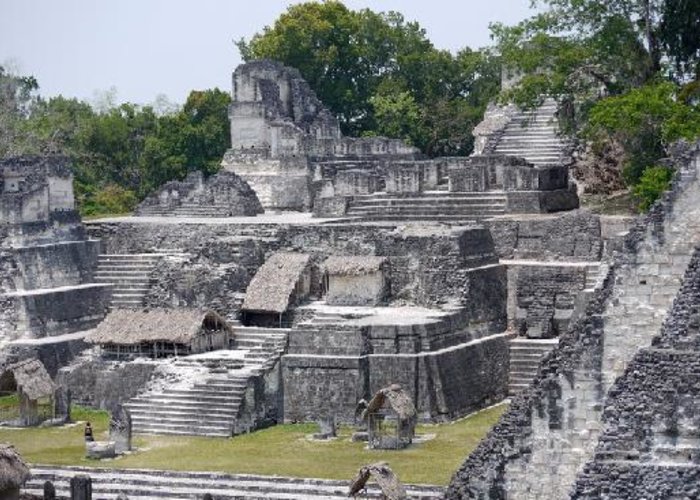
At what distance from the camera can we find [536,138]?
43.1 m

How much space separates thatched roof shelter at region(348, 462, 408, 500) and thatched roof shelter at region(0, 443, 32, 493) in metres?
4.33

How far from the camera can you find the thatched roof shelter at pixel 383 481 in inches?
959

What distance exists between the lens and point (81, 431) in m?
32.5

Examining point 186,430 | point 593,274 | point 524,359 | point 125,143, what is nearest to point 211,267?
point 186,430

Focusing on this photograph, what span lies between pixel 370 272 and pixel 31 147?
27576 mm

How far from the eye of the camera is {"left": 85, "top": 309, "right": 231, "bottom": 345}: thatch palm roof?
3369cm

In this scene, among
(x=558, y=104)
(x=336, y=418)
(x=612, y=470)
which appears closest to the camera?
(x=612, y=470)

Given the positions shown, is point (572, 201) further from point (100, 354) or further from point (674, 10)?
point (100, 354)

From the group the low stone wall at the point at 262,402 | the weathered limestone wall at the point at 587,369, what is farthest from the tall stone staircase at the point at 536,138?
the weathered limestone wall at the point at 587,369

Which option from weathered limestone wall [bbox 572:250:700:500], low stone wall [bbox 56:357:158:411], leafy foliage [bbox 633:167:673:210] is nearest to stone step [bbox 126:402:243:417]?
low stone wall [bbox 56:357:158:411]

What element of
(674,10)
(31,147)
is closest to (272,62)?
(31,147)

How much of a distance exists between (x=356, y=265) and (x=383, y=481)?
10429 millimetres

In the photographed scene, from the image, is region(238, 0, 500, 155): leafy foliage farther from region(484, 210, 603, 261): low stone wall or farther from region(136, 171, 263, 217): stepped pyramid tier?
region(484, 210, 603, 261): low stone wall

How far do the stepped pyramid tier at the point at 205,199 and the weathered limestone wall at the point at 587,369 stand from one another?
1969 centimetres
